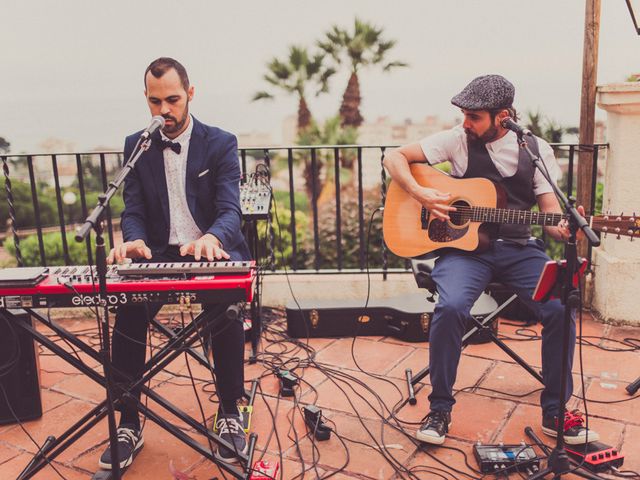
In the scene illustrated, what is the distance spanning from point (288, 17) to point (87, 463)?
81.9ft

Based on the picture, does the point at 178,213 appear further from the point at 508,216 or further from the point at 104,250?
the point at 508,216

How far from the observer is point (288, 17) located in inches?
998

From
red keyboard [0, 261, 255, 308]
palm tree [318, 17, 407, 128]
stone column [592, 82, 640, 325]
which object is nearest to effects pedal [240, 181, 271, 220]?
red keyboard [0, 261, 255, 308]

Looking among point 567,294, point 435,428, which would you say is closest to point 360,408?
point 435,428

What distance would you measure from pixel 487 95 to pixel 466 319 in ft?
3.30

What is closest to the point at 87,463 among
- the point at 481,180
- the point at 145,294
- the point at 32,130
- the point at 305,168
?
the point at 145,294

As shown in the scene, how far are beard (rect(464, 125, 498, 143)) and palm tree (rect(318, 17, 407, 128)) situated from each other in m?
16.2

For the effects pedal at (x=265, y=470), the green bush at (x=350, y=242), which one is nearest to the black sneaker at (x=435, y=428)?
the effects pedal at (x=265, y=470)

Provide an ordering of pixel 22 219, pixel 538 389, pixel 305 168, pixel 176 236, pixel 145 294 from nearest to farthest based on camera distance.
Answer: pixel 145 294 < pixel 176 236 < pixel 538 389 < pixel 22 219 < pixel 305 168

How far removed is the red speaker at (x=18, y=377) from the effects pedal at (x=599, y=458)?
7.97 ft

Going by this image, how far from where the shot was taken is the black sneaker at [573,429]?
2.53 meters

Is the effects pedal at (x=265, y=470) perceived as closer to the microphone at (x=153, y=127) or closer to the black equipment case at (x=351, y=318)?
the microphone at (x=153, y=127)

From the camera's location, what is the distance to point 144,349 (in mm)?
2537

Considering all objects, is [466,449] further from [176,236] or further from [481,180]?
[176,236]
